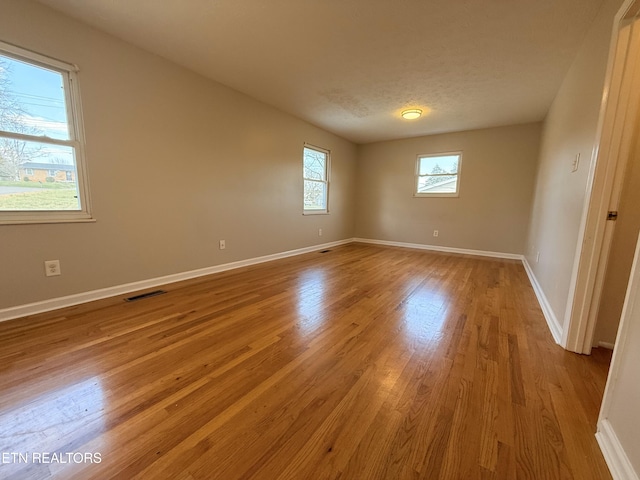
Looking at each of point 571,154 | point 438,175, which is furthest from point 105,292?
point 438,175

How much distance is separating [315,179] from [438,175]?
2.59 metres

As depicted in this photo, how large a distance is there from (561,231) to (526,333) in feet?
3.12

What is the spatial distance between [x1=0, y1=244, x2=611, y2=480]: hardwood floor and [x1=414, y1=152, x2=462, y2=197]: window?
345 centimetres

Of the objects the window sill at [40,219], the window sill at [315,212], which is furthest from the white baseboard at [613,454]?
the window sill at [315,212]

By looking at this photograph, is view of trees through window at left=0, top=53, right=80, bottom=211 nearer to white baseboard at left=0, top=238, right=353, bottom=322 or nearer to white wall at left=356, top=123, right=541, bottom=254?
white baseboard at left=0, top=238, right=353, bottom=322

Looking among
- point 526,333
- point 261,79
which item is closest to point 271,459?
A: point 526,333

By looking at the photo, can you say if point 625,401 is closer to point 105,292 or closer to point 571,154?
point 571,154

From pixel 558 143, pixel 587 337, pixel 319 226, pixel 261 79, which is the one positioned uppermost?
pixel 261 79

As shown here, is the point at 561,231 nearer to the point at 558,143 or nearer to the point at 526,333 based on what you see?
the point at 526,333

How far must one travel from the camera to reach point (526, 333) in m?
1.98

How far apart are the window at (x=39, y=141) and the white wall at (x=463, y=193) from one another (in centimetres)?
528

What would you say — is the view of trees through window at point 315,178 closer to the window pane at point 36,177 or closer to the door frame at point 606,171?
the window pane at point 36,177

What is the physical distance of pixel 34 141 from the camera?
206 cm

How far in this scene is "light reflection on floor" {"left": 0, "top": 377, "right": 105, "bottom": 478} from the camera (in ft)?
3.18
